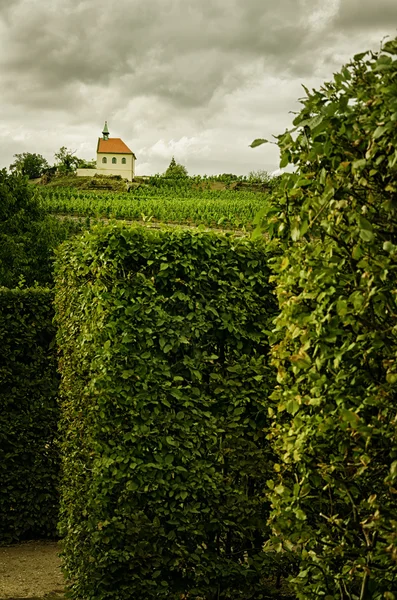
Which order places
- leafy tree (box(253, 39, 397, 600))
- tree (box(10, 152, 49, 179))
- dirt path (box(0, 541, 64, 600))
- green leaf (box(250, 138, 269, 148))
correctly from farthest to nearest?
1. tree (box(10, 152, 49, 179))
2. dirt path (box(0, 541, 64, 600))
3. green leaf (box(250, 138, 269, 148))
4. leafy tree (box(253, 39, 397, 600))

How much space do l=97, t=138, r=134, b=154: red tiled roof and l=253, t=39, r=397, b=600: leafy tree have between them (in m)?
108

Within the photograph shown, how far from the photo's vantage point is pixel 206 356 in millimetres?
6203

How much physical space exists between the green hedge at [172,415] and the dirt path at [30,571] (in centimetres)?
120

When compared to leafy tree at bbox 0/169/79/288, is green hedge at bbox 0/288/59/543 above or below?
below

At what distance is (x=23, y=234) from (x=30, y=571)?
19.5 meters

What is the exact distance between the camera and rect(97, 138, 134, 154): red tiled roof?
109m

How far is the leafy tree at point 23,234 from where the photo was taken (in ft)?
81.7

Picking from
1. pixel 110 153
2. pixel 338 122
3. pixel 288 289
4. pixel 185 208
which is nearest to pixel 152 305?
pixel 288 289

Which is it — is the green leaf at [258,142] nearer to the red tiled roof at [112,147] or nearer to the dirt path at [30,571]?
the dirt path at [30,571]

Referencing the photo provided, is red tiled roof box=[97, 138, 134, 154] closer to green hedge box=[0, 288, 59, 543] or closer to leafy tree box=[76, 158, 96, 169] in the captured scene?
leafy tree box=[76, 158, 96, 169]

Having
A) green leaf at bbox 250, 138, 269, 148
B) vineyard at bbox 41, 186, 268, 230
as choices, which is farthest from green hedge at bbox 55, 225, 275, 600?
vineyard at bbox 41, 186, 268, 230

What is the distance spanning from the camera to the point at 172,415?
6047 mm

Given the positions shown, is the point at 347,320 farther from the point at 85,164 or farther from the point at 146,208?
the point at 85,164

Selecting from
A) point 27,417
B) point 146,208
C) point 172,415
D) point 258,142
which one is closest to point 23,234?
point 27,417
